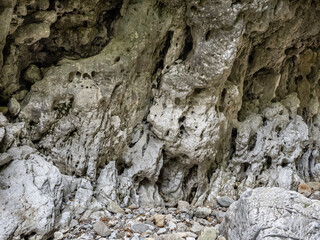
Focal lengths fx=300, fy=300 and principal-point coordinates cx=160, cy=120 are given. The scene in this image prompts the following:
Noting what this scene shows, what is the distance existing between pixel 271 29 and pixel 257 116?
2.42 meters

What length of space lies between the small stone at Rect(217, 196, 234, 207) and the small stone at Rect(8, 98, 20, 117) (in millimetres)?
4807

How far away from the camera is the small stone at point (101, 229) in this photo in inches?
179

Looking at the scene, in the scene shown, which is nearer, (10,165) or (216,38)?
(10,165)

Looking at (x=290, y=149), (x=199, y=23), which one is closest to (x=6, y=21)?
(x=199, y=23)

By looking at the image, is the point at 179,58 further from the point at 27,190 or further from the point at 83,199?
the point at 27,190

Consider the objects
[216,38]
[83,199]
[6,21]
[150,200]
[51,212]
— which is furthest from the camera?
[150,200]

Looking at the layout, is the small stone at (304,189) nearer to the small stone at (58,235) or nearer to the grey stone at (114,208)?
the grey stone at (114,208)

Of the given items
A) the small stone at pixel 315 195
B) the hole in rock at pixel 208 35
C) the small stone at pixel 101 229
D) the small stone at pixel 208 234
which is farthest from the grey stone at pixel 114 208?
the small stone at pixel 315 195

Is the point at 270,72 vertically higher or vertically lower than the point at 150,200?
higher

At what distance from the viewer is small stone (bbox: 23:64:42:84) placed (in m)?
5.92

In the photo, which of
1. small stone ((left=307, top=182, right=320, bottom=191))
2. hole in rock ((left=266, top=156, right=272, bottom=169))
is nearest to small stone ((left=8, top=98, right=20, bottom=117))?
hole in rock ((left=266, top=156, right=272, bottom=169))

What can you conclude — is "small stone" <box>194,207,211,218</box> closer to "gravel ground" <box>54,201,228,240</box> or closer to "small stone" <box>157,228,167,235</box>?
"gravel ground" <box>54,201,228,240</box>

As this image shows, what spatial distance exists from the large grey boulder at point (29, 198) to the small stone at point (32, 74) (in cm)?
174

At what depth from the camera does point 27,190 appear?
14.8 feet
